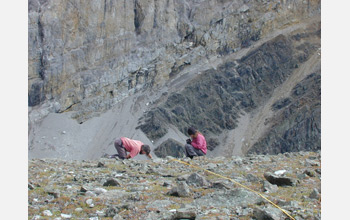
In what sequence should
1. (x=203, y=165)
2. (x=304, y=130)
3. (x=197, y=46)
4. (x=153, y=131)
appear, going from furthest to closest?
1. (x=197, y=46)
2. (x=153, y=131)
3. (x=304, y=130)
4. (x=203, y=165)

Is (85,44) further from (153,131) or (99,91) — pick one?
(153,131)

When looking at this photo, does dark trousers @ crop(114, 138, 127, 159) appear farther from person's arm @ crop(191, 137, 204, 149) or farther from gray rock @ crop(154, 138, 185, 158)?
gray rock @ crop(154, 138, 185, 158)

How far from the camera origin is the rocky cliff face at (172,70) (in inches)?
2571

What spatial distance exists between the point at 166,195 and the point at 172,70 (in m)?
65.8

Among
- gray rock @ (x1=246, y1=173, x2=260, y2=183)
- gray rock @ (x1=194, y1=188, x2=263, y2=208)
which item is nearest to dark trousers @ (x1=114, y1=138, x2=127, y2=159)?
gray rock @ (x1=246, y1=173, x2=260, y2=183)

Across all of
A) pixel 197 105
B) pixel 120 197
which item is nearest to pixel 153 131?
pixel 197 105

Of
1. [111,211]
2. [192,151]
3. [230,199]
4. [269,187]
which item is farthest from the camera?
[192,151]

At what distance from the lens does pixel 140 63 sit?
72.5m

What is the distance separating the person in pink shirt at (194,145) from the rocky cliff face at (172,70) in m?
46.0

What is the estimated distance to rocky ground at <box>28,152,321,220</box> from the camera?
661 centimetres

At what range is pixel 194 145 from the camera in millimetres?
15805

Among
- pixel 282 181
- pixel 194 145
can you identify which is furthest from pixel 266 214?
pixel 194 145

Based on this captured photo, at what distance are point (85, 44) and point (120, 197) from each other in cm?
6803

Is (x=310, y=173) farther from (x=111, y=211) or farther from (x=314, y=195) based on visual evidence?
(x=111, y=211)
